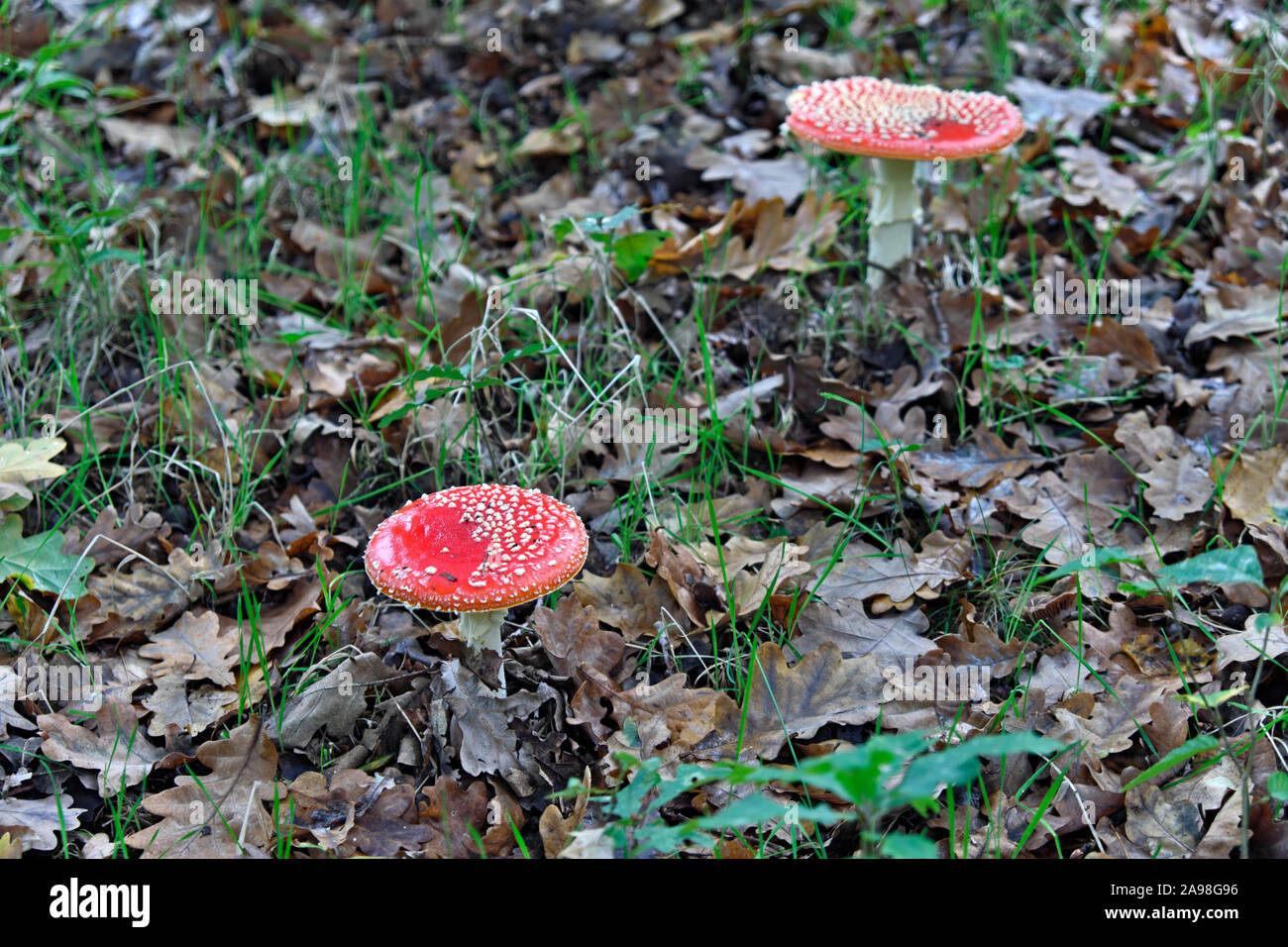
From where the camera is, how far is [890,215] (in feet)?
14.7

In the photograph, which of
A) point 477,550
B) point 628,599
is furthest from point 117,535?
point 628,599

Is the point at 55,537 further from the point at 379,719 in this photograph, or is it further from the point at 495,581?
the point at 495,581

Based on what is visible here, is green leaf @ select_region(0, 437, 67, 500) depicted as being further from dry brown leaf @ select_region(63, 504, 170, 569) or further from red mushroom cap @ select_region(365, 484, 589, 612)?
red mushroom cap @ select_region(365, 484, 589, 612)

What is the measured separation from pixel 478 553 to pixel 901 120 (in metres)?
2.61

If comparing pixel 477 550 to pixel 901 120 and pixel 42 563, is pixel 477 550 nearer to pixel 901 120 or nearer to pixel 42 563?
pixel 42 563

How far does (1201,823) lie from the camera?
8.82ft

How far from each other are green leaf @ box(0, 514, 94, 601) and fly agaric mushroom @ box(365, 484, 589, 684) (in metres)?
1.19

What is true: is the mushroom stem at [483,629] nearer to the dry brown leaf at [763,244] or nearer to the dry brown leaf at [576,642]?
the dry brown leaf at [576,642]

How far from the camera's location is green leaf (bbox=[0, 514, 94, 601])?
3400 millimetres

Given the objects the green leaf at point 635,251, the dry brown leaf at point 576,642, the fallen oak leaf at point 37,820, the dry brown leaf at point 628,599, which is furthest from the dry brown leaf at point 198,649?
the green leaf at point 635,251

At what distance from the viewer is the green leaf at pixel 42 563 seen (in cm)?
340

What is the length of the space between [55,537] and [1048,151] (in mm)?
4738

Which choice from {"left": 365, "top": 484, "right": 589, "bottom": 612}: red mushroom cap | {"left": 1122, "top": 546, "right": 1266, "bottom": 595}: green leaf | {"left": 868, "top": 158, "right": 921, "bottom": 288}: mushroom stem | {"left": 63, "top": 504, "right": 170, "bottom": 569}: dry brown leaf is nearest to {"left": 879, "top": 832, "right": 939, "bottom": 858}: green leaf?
{"left": 1122, "top": 546, "right": 1266, "bottom": 595}: green leaf

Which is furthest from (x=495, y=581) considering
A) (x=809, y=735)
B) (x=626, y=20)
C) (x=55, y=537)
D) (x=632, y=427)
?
(x=626, y=20)
